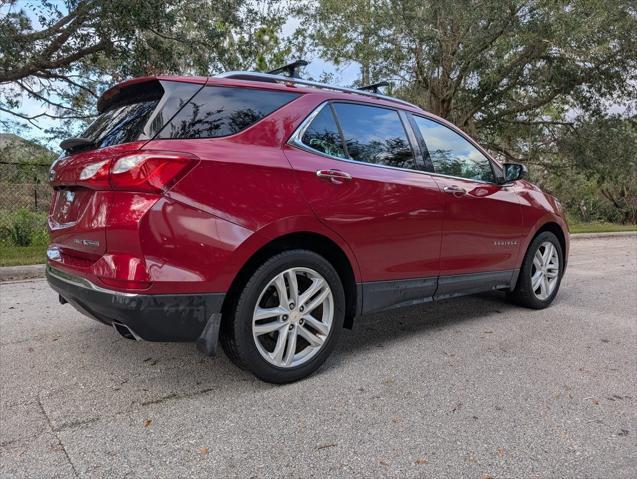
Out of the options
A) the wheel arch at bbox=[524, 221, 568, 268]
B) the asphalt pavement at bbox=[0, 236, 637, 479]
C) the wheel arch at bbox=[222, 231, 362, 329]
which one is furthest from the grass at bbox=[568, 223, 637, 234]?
the wheel arch at bbox=[222, 231, 362, 329]

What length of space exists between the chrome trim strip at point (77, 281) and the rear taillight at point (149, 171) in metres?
0.54

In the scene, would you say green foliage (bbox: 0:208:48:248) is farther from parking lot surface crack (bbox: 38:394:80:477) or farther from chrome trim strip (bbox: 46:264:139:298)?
parking lot surface crack (bbox: 38:394:80:477)

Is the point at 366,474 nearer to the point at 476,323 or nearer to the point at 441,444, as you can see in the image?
the point at 441,444

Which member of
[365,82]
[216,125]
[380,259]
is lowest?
[380,259]

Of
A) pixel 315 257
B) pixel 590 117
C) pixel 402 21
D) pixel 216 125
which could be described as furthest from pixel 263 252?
pixel 590 117

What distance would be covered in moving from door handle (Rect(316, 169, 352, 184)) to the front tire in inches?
19.3

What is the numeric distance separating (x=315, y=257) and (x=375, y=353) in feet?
3.35

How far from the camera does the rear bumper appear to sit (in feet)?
8.45

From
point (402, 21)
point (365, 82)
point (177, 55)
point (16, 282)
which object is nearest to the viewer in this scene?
point (16, 282)

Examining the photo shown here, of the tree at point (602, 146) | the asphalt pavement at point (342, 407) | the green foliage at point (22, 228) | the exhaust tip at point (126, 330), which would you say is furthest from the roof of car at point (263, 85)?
the tree at point (602, 146)

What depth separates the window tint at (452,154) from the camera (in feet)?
13.4

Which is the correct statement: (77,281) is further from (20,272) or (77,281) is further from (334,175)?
(20,272)

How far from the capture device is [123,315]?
2582 mm

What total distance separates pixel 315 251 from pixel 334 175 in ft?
1.66
